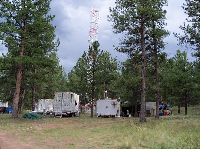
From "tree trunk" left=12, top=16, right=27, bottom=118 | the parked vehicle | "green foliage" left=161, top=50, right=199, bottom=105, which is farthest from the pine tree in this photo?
"green foliage" left=161, top=50, right=199, bottom=105

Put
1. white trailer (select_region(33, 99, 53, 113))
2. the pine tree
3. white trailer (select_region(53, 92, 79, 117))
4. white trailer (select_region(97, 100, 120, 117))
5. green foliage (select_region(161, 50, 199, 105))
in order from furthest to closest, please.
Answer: green foliage (select_region(161, 50, 199, 105)), white trailer (select_region(33, 99, 53, 113)), white trailer (select_region(97, 100, 120, 117)), white trailer (select_region(53, 92, 79, 117)), the pine tree

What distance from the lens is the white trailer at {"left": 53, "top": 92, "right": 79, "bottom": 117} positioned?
29.7 metres

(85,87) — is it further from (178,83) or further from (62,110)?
(178,83)

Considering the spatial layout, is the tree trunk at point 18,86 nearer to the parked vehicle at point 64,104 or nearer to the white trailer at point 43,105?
the parked vehicle at point 64,104

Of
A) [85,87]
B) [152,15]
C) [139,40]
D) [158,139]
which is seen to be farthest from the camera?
[85,87]

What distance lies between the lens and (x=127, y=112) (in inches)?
1474

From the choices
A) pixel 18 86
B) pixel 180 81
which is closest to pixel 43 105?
pixel 18 86

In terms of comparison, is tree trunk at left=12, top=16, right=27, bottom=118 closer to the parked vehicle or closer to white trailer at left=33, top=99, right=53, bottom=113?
the parked vehicle

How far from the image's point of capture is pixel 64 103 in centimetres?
2989

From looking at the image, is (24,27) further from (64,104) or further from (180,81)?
(180,81)

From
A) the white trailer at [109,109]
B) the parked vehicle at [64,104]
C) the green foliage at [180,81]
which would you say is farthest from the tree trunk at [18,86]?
the green foliage at [180,81]

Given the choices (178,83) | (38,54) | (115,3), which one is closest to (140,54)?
(115,3)

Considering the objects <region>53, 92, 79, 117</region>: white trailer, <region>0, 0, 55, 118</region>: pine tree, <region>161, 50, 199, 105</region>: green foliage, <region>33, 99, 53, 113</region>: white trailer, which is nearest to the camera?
<region>0, 0, 55, 118</region>: pine tree

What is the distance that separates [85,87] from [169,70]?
15.0 m
